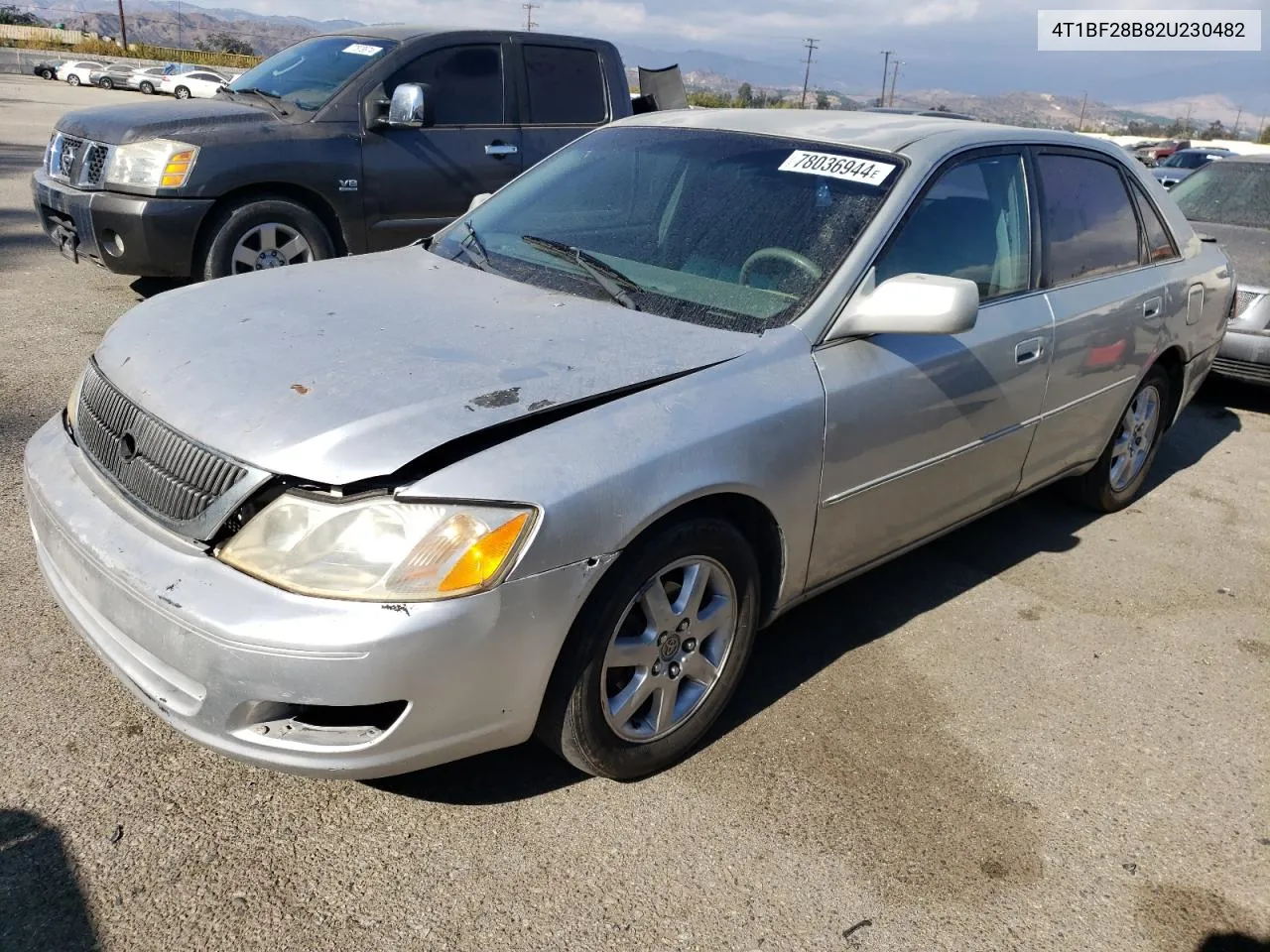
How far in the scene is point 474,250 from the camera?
143 inches

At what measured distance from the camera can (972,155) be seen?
355 centimetres

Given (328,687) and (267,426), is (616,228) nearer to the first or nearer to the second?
(267,426)

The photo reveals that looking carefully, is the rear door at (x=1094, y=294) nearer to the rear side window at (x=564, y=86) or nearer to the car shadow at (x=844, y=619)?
the car shadow at (x=844, y=619)

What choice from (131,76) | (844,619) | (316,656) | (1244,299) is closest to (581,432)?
(316,656)

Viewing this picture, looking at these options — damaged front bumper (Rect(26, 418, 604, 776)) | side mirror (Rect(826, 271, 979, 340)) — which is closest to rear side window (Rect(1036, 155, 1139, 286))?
side mirror (Rect(826, 271, 979, 340))

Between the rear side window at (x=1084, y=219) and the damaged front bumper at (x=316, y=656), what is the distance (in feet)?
8.28

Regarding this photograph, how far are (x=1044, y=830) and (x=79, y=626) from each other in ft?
8.15

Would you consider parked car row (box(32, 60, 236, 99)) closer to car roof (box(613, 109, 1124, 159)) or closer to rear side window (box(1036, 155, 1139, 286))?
car roof (box(613, 109, 1124, 159))

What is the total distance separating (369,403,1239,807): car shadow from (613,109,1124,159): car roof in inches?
61.7

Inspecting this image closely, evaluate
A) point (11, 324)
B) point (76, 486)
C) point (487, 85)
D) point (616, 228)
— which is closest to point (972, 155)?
point (616, 228)

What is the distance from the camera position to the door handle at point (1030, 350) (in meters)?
3.56

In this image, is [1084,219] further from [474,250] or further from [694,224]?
[474,250]

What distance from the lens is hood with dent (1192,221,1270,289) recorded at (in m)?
6.80

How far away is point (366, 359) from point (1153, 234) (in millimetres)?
3600
